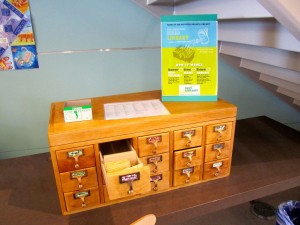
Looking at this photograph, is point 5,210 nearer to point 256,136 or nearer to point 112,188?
point 112,188

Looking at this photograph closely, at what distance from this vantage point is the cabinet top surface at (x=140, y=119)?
829mm

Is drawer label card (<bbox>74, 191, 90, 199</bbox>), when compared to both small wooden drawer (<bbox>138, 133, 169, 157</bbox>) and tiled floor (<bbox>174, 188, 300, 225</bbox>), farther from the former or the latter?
tiled floor (<bbox>174, 188, 300, 225</bbox>)

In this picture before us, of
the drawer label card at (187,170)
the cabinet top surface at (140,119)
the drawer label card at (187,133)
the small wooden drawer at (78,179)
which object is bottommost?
the drawer label card at (187,170)

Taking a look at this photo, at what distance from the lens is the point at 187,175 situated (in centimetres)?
103

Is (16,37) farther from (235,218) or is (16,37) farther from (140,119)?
(235,218)

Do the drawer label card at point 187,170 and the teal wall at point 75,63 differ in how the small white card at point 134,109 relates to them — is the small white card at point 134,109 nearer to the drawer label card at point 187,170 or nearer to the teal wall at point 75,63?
the drawer label card at point 187,170

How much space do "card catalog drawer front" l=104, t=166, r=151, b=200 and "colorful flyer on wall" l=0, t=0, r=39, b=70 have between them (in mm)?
1295

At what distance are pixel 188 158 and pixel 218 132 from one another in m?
0.16

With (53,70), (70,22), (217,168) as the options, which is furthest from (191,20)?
(53,70)

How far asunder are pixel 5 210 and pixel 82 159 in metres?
0.39

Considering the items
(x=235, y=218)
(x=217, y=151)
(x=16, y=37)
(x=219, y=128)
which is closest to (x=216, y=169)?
(x=217, y=151)

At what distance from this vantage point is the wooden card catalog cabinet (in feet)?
2.60

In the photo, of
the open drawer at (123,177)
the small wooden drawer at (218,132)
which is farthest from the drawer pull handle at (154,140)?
the small wooden drawer at (218,132)

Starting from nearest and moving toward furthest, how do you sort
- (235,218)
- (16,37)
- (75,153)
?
(75,153) < (16,37) < (235,218)
